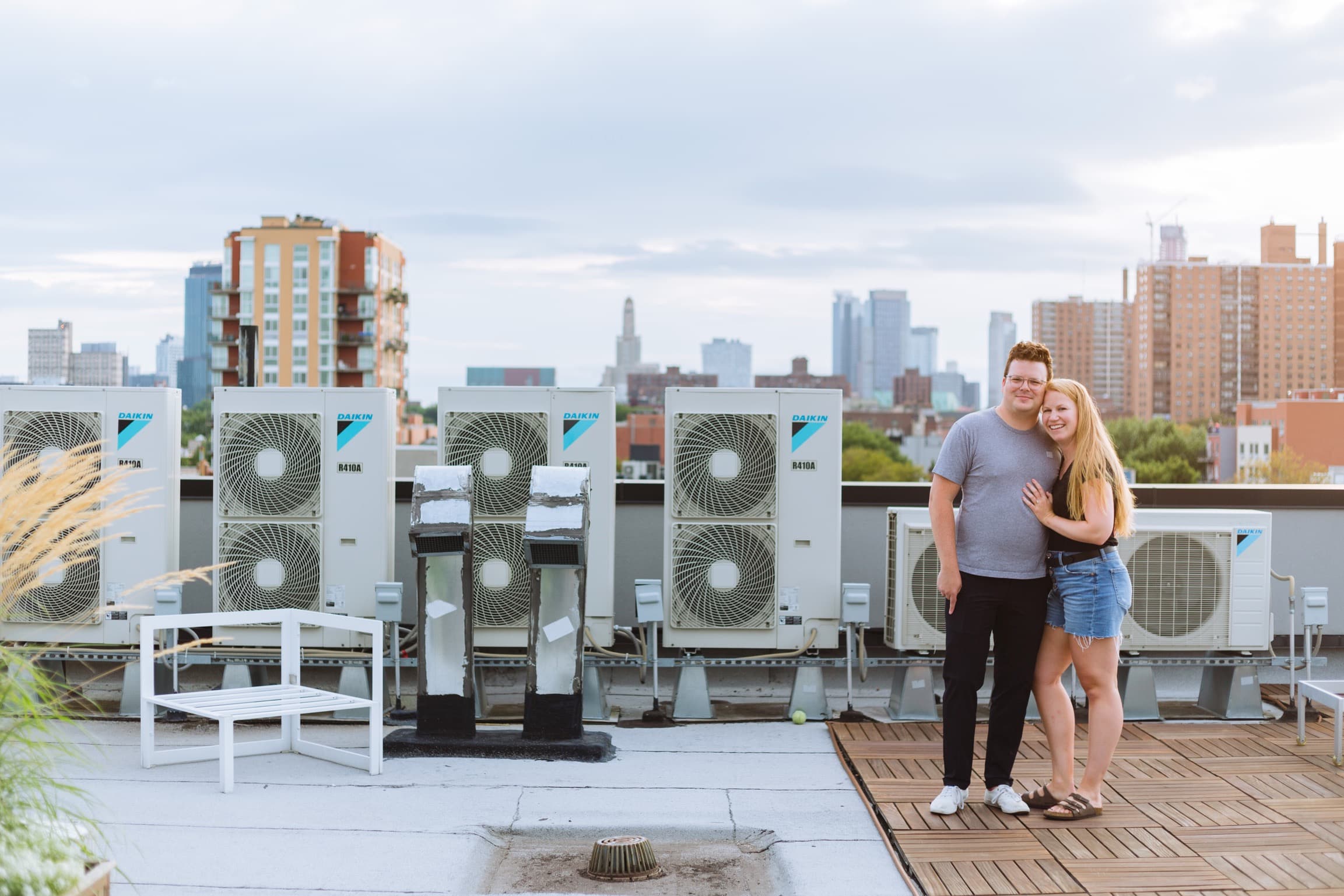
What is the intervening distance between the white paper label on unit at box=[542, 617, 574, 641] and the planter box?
7.70 ft

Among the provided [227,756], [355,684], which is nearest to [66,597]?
[355,684]

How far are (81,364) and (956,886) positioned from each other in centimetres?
6577

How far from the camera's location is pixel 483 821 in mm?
3975

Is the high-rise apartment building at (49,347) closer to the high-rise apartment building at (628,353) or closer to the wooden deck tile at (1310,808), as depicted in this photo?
the wooden deck tile at (1310,808)

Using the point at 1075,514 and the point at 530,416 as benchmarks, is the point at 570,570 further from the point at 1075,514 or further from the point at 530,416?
the point at 1075,514

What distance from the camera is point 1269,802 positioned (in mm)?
4246

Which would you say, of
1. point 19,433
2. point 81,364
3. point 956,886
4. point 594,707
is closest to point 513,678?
point 594,707

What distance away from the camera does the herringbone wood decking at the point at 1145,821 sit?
346 cm

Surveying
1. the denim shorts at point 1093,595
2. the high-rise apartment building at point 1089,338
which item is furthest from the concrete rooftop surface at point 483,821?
the high-rise apartment building at point 1089,338

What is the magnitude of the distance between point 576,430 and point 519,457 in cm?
29

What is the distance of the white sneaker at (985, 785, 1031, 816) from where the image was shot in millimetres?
4066

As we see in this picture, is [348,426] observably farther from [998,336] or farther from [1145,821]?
[998,336]

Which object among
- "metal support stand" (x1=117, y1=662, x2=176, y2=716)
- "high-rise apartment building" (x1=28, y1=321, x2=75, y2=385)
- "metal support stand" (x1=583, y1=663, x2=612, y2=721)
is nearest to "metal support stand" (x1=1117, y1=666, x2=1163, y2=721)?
"metal support stand" (x1=583, y1=663, x2=612, y2=721)

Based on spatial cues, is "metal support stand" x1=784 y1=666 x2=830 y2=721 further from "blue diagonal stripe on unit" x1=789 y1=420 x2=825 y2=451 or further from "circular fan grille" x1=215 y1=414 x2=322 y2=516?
"circular fan grille" x1=215 y1=414 x2=322 y2=516
